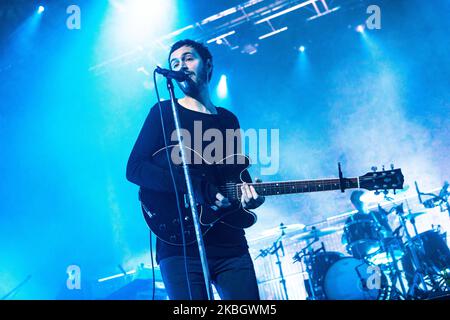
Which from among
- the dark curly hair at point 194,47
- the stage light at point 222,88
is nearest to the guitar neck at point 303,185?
the dark curly hair at point 194,47

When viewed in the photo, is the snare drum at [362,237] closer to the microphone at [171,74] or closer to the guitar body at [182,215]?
the guitar body at [182,215]

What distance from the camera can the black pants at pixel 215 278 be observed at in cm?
211

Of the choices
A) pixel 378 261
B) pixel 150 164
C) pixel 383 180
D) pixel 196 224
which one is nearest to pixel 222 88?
pixel 378 261

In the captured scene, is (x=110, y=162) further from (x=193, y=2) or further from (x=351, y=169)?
(x=351, y=169)

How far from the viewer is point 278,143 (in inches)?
306

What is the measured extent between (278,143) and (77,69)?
397 cm

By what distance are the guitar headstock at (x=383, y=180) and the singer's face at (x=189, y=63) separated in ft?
4.39

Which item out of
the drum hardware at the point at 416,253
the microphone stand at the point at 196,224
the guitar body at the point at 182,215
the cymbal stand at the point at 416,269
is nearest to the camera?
the microphone stand at the point at 196,224

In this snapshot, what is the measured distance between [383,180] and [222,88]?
Answer: 569 centimetres

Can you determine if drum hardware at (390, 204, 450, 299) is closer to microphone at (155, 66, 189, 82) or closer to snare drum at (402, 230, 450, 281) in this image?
snare drum at (402, 230, 450, 281)

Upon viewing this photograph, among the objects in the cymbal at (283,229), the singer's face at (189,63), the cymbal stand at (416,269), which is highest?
the singer's face at (189,63)

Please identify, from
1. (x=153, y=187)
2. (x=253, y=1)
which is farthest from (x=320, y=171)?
(x=153, y=187)

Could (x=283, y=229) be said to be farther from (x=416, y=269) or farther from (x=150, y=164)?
(x=150, y=164)
